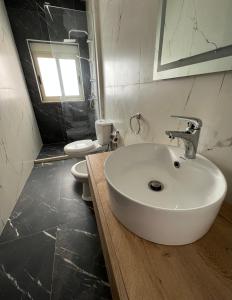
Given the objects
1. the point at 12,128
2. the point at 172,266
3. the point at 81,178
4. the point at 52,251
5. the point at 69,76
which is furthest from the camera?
the point at 69,76

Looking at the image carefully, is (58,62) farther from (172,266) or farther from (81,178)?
(172,266)

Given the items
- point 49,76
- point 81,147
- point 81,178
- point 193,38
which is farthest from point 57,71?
point 193,38

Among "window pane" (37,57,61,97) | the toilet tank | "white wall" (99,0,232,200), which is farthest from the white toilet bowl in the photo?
"window pane" (37,57,61,97)

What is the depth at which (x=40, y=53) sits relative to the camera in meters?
2.80

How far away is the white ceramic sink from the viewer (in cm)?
41

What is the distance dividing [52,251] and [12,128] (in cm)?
157

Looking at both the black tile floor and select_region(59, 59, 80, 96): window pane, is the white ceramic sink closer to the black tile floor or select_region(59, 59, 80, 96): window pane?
the black tile floor

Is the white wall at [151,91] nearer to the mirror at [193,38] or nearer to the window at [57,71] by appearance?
the mirror at [193,38]

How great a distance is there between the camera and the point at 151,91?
0.93 m

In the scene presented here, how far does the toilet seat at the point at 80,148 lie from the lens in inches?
82.6

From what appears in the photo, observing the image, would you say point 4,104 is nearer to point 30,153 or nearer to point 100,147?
point 30,153

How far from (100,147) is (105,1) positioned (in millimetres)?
1662

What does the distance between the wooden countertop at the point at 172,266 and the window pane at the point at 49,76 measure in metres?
3.15

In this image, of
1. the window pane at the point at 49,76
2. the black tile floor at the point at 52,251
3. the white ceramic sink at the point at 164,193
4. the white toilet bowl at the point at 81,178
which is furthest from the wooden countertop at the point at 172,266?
the window pane at the point at 49,76
